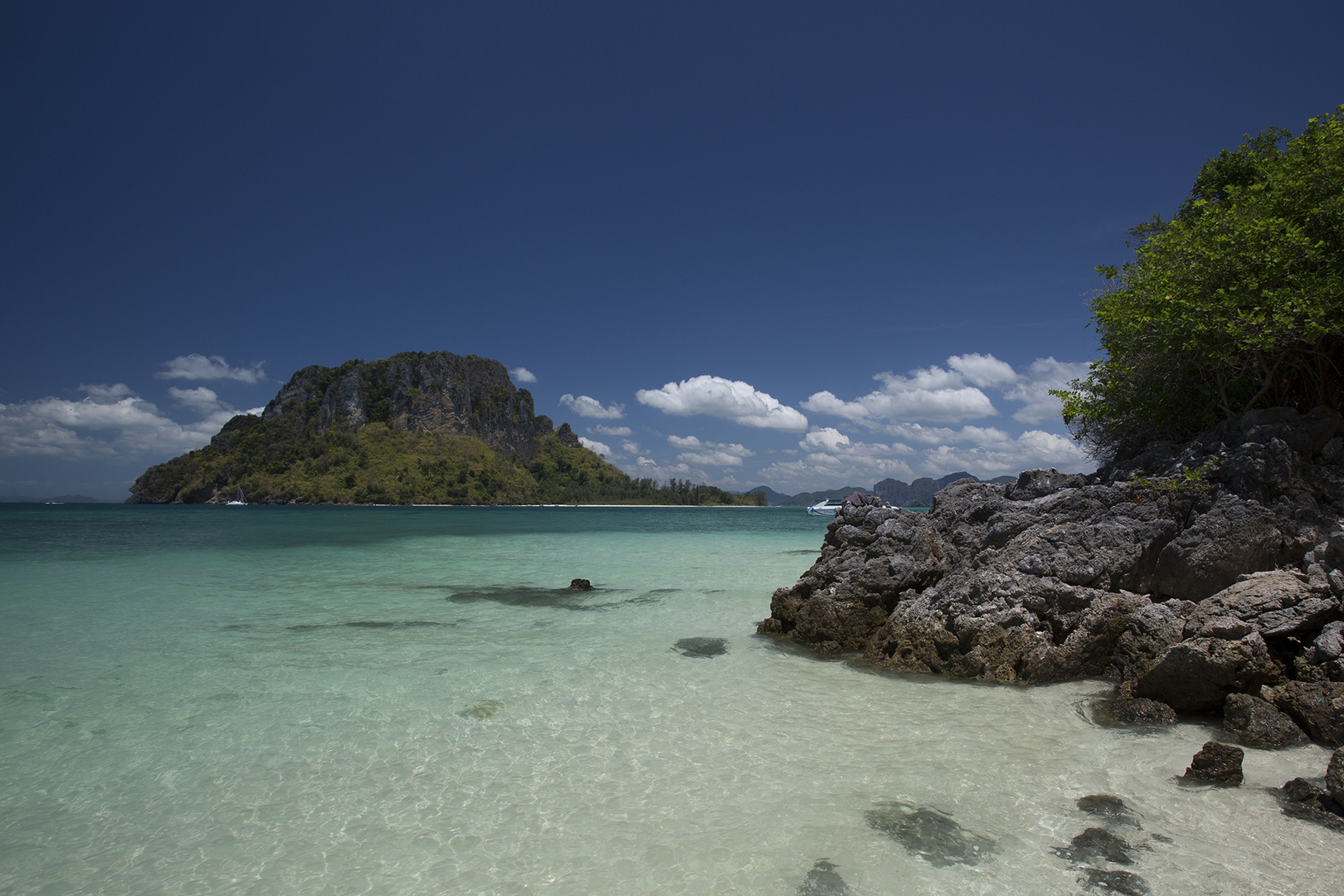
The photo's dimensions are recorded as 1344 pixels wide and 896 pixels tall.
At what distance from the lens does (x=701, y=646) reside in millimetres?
9648

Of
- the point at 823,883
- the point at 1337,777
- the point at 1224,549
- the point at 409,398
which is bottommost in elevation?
the point at 823,883

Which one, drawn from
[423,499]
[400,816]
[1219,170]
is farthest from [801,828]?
[423,499]

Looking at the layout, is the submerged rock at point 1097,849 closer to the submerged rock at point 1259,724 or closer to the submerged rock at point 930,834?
the submerged rock at point 930,834

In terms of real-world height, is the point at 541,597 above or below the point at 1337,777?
below

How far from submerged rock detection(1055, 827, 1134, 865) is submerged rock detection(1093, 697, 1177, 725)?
2307mm

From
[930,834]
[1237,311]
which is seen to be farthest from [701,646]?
[1237,311]

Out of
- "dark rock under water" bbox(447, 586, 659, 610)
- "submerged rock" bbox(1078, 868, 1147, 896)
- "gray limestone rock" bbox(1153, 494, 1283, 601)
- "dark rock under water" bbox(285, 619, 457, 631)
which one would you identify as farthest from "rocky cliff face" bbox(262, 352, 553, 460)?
"submerged rock" bbox(1078, 868, 1147, 896)

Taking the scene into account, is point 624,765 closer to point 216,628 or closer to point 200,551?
point 216,628

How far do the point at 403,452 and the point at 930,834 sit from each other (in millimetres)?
152303

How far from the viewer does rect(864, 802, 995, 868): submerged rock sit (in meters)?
3.88

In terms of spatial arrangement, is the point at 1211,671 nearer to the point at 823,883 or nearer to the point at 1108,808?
the point at 1108,808

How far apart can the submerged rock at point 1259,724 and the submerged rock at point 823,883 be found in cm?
411

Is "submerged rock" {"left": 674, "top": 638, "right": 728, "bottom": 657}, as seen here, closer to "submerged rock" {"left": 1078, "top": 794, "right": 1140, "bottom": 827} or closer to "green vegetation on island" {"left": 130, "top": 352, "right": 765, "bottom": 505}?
"submerged rock" {"left": 1078, "top": 794, "right": 1140, "bottom": 827}

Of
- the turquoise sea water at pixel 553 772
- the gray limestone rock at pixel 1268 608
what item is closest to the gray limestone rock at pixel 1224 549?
the gray limestone rock at pixel 1268 608
